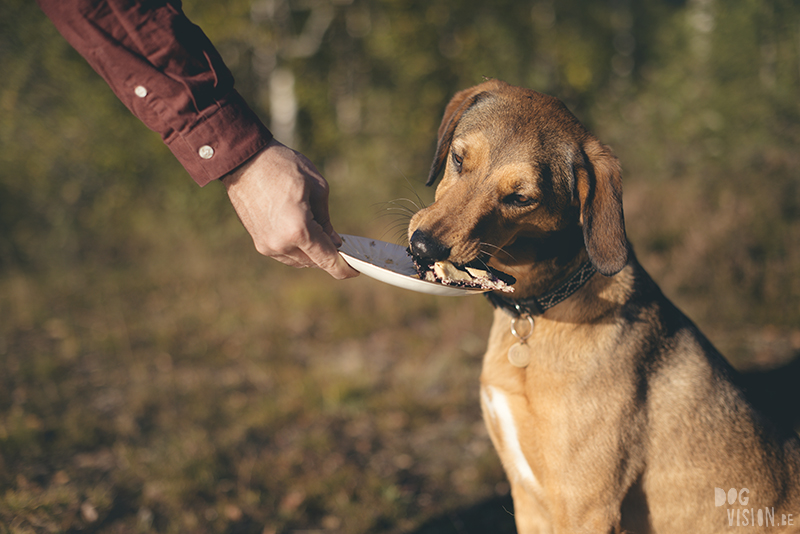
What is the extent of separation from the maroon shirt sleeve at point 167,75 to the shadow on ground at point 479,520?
2.41m

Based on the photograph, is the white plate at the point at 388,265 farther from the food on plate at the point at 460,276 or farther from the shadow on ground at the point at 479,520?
the shadow on ground at the point at 479,520

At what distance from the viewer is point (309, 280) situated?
604 cm

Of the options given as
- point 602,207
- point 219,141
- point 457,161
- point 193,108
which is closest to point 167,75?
point 193,108

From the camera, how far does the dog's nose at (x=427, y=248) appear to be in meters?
1.72

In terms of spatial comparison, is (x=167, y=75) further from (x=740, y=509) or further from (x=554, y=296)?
(x=740, y=509)

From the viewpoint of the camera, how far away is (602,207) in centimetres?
193

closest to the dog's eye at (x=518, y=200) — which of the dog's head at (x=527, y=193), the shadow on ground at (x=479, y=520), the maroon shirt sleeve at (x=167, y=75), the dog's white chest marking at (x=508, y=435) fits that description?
the dog's head at (x=527, y=193)

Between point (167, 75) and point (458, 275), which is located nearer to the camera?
point (167, 75)

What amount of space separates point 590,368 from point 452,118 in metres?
1.34

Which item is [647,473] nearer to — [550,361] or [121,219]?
[550,361]

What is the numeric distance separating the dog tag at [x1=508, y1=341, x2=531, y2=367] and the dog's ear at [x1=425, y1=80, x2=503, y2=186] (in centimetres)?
91

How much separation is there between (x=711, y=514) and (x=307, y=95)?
883 cm

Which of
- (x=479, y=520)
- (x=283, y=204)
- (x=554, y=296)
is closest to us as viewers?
(x=283, y=204)

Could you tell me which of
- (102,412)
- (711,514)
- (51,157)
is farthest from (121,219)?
(711,514)
